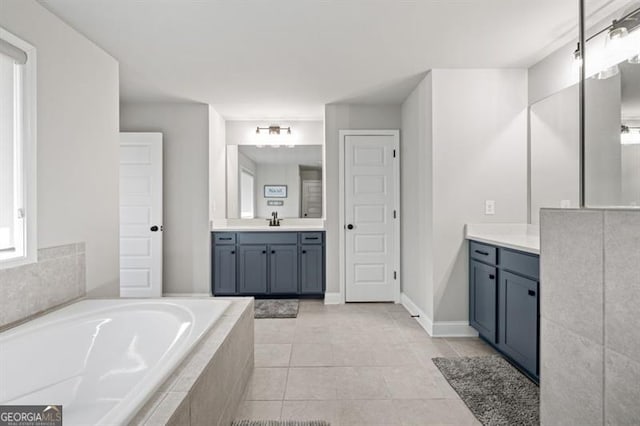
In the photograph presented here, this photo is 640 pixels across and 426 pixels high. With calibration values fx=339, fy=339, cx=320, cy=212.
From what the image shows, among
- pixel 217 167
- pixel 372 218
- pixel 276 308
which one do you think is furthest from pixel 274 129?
pixel 276 308

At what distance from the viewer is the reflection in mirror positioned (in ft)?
3.88

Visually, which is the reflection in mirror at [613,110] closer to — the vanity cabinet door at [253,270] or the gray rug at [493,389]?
the gray rug at [493,389]

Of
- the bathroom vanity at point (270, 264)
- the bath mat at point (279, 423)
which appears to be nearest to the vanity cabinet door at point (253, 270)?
the bathroom vanity at point (270, 264)

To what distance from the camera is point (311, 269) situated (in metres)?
4.18

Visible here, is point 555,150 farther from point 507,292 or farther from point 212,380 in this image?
point 212,380

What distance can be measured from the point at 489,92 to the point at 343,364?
2651 mm

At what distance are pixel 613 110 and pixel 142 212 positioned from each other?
4.18m

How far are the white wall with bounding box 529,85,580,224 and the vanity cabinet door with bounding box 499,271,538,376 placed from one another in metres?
0.85

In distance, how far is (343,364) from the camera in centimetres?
251

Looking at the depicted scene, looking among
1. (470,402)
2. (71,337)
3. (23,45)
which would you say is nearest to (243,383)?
(71,337)

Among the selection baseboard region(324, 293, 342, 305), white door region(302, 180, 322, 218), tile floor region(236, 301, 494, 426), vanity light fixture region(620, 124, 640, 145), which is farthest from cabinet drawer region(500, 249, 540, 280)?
white door region(302, 180, 322, 218)

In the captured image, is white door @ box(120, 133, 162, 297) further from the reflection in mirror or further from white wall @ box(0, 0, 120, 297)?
the reflection in mirror

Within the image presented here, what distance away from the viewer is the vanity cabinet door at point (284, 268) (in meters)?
4.18

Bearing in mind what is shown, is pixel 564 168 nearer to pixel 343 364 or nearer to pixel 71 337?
pixel 343 364
